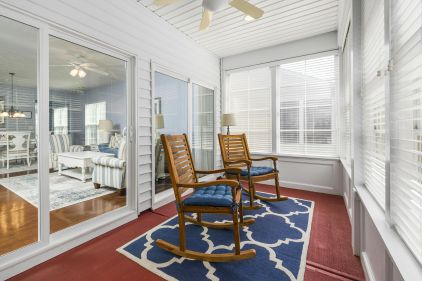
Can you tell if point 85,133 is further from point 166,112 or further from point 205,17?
point 205,17

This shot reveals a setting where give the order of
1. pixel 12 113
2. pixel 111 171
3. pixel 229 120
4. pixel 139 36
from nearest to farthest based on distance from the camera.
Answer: pixel 12 113, pixel 139 36, pixel 111 171, pixel 229 120

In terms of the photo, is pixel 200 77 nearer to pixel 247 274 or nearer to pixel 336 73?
pixel 336 73

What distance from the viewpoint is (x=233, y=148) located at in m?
3.24

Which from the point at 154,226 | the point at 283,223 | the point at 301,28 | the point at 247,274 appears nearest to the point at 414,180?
the point at 247,274

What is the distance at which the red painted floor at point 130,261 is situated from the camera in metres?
1.53

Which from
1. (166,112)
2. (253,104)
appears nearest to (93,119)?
(166,112)

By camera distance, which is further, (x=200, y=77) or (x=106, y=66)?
(x=200, y=77)

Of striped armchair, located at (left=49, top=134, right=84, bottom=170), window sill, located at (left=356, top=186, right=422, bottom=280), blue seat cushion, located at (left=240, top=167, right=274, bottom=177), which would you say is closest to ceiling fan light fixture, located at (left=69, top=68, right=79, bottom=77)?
striped armchair, located at (left=49, top=134, right=84, bottom=170)

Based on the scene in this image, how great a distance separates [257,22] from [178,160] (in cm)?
240

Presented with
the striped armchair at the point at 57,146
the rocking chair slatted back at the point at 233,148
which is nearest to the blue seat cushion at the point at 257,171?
the rocking chair slatted back at the point at 233,148

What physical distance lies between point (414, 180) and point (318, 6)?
266 centimetres

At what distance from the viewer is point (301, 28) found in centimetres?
319

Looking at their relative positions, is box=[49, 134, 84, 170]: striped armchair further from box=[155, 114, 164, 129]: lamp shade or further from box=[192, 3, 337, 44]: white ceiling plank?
box=[192, 3, 337, 44]: white ceiling plank

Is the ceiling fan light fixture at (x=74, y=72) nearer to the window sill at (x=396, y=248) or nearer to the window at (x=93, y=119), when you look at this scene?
the window at (x=93, y=119)
